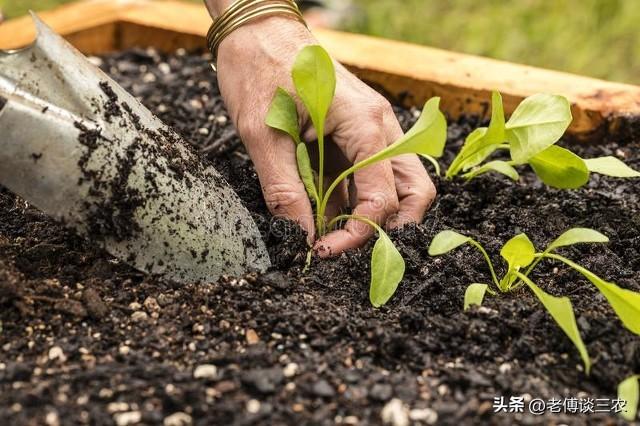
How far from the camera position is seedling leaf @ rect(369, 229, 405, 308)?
1335 mm

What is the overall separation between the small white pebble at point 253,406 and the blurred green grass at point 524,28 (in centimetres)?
202

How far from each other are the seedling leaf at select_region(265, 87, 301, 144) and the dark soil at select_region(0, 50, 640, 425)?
165 millimetres

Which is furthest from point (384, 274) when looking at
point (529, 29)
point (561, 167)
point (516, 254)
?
point (529, 29)

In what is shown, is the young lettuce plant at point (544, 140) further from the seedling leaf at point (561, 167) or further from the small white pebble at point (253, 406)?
the small white pebble at point (253, 406)

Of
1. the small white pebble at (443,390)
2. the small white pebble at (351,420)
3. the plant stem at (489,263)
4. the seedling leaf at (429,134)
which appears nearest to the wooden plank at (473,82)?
the plant stem at (489,263)

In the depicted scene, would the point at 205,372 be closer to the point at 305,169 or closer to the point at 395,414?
the point at 395,414

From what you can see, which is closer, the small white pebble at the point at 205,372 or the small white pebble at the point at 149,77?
the small white pebble at the point at 205,372

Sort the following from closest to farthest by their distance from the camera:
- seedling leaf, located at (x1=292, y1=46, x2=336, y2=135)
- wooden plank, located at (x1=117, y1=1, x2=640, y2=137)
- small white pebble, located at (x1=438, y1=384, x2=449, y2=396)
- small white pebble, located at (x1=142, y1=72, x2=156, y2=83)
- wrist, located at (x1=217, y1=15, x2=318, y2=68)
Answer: small white pebble, located at (x1=438, y1=384, x2=449, y2=396) → seedling leaf, located at (x1=292, y1=46, x2=336, y2=135) → wrist, located at (x1=217, y1=15, x2=318, y2=68) → wooden plank, located at (x1=117, y1=1, x2=640, y2=137) → small white pebble, located at (x1=142, y1=72, x2=156, y2=83)

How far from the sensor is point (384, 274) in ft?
4.38

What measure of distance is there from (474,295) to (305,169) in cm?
37

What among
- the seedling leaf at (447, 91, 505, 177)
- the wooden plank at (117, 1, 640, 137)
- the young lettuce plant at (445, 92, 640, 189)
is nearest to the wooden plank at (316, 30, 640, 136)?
the wooden plank at (117, 1, 640, 137)

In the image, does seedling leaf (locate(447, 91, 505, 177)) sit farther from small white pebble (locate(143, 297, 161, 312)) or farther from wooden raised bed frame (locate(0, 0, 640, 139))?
small white pebble (locate(143, 297, 161, 312))

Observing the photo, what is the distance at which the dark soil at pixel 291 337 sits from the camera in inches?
42.8

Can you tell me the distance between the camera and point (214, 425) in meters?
1.05
